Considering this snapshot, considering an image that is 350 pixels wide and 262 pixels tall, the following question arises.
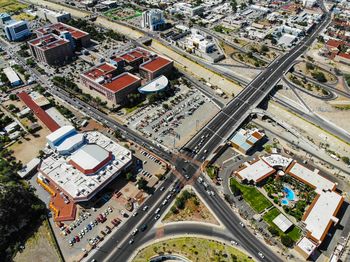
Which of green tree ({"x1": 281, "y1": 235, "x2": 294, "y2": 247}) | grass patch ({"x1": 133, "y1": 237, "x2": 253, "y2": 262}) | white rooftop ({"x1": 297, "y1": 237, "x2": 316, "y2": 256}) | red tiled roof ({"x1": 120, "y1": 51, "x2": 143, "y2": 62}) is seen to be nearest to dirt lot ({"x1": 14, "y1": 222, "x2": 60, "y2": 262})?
grass patch ({"x1": 133, "y1": 237, "x2": 253, "y2": 262})

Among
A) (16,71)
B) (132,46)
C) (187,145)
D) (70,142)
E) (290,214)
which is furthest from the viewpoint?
(132,46)

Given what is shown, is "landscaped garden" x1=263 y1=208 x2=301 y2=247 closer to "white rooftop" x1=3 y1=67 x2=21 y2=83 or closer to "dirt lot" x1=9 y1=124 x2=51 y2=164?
"dirt lot" x1=9 y1=124 x2=51 y2=164

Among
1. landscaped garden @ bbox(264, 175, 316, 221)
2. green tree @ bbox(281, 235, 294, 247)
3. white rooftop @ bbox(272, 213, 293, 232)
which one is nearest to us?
green tree @ bbox(281, 235, 294, 247)

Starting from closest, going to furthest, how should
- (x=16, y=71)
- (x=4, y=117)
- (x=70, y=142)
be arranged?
(x=70, y=142) → (x=4, y=117) → (x=16, y=71)

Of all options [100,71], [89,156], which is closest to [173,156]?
[89,156]

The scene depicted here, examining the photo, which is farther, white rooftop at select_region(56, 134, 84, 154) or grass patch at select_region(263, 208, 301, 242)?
white rooftop at select_region(56, 134, 84, 154)

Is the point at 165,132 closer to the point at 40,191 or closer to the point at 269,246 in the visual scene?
the point at 40,191

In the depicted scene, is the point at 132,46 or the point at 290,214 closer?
the point at 290,214

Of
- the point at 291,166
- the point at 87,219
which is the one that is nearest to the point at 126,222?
the point at 87,219
